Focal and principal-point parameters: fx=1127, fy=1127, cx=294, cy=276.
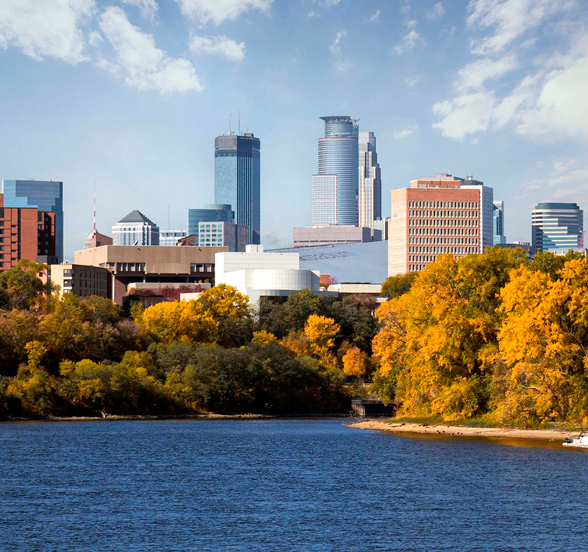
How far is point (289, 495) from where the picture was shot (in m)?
82.6

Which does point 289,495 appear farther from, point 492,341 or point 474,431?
point 492,341

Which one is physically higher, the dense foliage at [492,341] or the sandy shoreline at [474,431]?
the dense foliage at [492,341]

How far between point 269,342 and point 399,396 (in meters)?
54.2

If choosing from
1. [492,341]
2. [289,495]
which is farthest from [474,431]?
[289,495]

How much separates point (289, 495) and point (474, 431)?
48971 mm

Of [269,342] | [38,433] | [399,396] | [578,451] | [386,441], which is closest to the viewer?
[578,451]

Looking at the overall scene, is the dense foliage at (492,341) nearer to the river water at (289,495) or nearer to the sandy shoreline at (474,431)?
the sandy shoreline at (474,431)

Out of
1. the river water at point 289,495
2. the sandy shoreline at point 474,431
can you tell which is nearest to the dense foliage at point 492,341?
the sandy shoreline at point 474,431

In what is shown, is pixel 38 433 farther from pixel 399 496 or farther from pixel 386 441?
pixel 399 496

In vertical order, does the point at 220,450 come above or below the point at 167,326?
below

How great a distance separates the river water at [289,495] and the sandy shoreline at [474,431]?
4.68 meters

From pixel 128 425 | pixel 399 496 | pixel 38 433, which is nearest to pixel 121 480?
pixel 399 496

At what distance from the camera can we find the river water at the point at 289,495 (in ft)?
214

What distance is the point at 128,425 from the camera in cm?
15338
